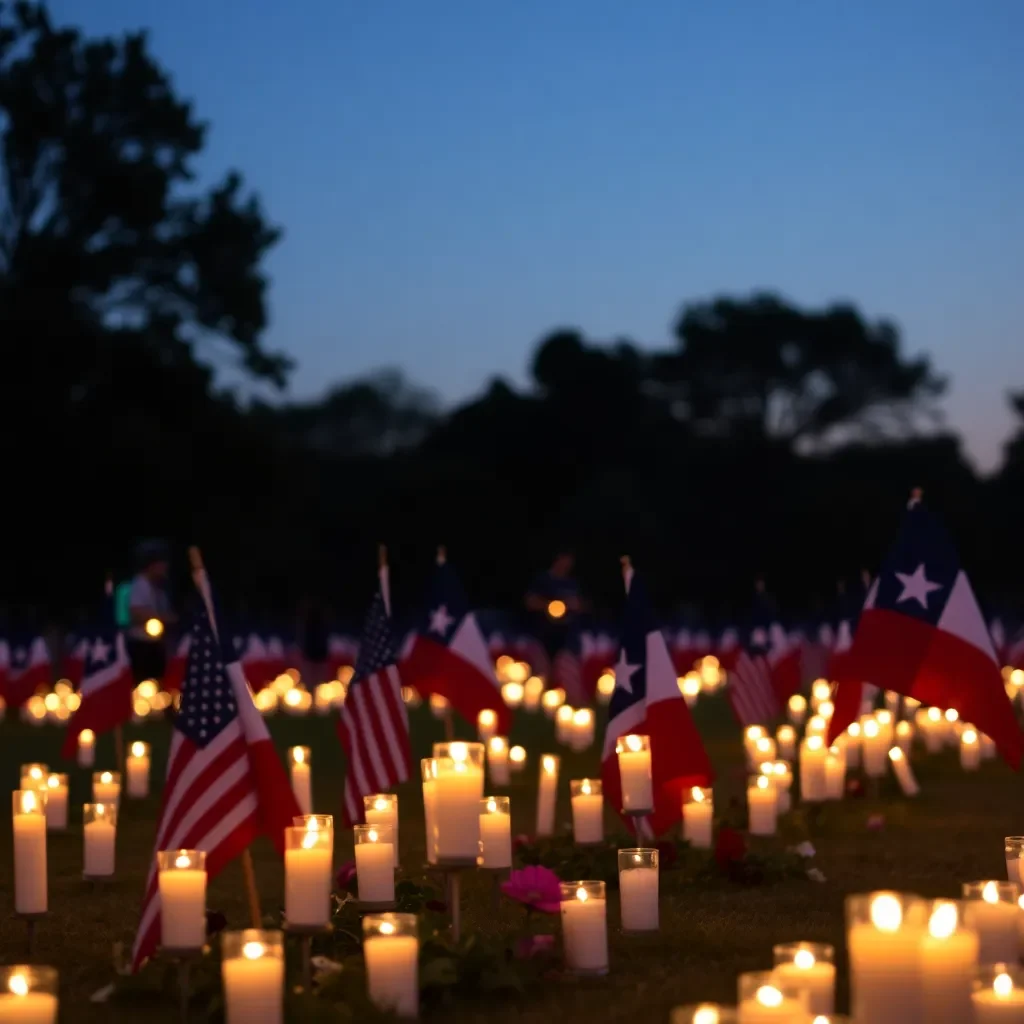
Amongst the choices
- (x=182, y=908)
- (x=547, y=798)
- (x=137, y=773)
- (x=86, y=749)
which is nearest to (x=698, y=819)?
(x=547, y=798)

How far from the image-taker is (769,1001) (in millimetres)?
5094

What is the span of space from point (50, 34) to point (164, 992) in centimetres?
3963

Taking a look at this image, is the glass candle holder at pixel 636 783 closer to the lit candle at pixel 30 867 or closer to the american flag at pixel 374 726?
the american flag at pixel 374 726

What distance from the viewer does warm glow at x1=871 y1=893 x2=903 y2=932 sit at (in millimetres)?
5160

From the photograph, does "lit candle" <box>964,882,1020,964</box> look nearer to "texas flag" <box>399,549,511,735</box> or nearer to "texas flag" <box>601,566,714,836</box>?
"texas flag" <box>601,566,714,836</box>

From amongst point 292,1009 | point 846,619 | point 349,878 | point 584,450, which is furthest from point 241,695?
point 584,450

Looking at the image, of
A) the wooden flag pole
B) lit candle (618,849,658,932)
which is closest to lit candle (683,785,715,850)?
lit candle (618,849,658,932)

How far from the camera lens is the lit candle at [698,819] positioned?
34.4 ft

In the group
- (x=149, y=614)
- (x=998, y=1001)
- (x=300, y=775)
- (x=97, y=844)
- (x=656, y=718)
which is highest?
(x=149, y=614)

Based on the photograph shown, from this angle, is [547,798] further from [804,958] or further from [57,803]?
[804,958]

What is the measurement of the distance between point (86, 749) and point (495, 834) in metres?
9.58

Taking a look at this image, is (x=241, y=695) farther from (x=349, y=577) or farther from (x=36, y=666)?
(x=349, y=577)

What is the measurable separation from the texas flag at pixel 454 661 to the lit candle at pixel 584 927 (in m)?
6.39

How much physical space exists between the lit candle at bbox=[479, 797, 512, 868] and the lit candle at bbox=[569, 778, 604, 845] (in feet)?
5.10
